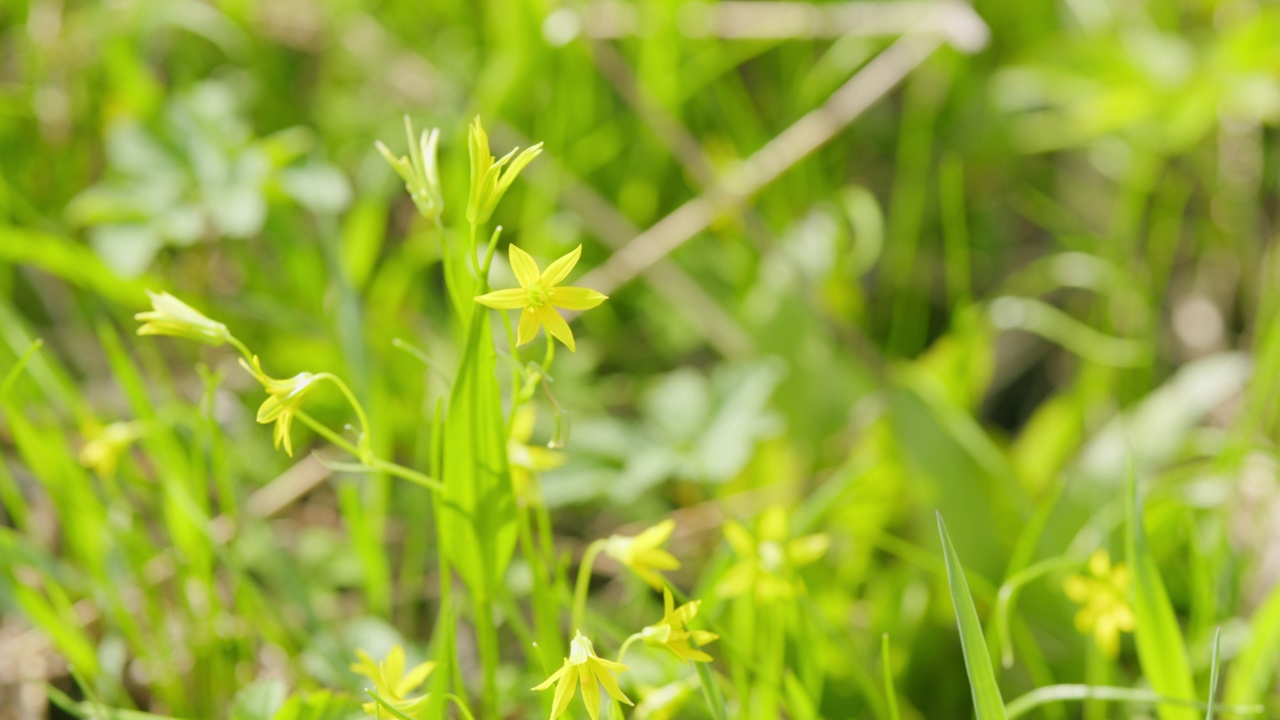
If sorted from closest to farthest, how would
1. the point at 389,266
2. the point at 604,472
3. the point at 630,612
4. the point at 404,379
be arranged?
the point at 630,612 → the point at 604,472 → the point at 404,379 → the point at 389,266

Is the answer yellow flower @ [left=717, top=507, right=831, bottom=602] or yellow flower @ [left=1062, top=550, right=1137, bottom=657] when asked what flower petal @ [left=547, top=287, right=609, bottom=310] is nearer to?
yellow flower @ [left=717, top=507, right=831, bottom=602]

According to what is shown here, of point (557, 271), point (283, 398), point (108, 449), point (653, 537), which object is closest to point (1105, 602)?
point (653, 537)

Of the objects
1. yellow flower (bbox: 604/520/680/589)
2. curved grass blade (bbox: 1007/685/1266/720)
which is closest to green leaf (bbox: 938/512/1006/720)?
curved grass blade (bbox: 1007/685/1266/720)

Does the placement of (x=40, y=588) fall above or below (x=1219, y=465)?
below

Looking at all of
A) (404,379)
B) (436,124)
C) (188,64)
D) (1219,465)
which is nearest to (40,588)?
(404,379)

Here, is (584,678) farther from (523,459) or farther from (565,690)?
(523,459)

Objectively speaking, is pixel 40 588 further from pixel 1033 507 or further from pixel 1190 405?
pixel 1190 405

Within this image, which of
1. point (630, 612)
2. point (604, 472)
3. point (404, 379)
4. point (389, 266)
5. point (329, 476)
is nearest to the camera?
point (630, 612)
